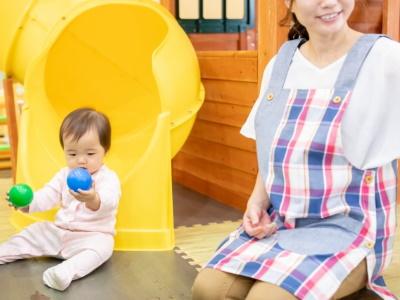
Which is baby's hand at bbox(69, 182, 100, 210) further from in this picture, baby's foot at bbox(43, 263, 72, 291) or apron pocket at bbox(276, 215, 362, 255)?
apron pocket at bbox(276, 215, 362, 255)

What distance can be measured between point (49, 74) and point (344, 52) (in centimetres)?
134

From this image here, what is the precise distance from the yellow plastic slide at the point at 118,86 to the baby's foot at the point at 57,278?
314 millimetres

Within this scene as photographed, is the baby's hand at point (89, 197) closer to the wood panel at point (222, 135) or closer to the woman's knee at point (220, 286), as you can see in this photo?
the woman's knee at point (220, 286)

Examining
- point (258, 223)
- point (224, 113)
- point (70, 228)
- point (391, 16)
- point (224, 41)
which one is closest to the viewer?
point (258, 223)

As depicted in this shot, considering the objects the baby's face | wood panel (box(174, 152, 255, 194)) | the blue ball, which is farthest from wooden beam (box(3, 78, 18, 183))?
the blue ball

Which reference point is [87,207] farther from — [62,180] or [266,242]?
[266,242]

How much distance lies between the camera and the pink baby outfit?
5.15 feet

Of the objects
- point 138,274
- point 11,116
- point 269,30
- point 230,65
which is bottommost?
point 138,274

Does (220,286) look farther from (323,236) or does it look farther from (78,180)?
(78,180)

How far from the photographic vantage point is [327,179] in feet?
3.60

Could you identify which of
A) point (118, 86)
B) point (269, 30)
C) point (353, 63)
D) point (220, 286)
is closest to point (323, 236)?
point (220, 286)

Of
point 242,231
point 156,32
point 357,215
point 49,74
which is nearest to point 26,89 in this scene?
point 49,74

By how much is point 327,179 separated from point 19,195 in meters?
0.79

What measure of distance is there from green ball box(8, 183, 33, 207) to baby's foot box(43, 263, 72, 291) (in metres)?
0.19
